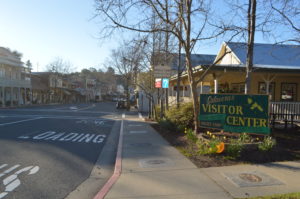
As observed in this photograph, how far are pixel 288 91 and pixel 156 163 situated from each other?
1416 centimetres

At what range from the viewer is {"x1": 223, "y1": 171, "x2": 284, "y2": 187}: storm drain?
15.7 ft

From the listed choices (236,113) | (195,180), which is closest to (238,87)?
(236,113)

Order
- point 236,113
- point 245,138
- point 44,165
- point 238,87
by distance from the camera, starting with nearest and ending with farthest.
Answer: point 44,165
point 245,138
point 236,113
point 238,87

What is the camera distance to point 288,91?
55.6 ft

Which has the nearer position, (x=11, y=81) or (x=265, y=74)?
(x=265, y=74)

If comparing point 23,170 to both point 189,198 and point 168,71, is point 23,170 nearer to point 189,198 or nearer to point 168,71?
point 189,198

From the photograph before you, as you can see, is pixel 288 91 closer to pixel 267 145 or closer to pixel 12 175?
pixel 267 145

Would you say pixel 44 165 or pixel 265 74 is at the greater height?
pixel 265 74

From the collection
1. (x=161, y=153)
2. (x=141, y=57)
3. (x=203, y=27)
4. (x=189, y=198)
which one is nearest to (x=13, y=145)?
(x=161, y=153)

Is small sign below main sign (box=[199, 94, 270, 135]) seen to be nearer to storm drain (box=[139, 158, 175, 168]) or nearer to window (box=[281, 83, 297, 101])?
storm drain (box=[139, 158, 175, 168])

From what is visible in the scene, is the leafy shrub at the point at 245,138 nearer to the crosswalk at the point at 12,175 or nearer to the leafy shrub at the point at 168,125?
the leafy shrub at the point at 168,125

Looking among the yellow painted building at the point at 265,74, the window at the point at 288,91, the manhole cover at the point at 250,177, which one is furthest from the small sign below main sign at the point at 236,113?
the window at the point at 288,91

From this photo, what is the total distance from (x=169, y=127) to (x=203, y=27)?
4906mm

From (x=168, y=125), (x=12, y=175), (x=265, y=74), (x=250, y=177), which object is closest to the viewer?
(x=250, y=177)
